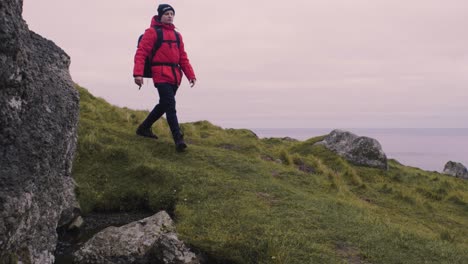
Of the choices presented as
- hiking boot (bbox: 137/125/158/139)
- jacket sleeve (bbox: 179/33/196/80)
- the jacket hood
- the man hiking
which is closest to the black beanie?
the man hiking

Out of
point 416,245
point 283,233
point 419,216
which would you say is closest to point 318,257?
point 283,233

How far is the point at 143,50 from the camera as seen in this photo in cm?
1464

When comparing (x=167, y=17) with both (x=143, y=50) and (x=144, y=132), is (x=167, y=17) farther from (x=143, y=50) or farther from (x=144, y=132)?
(x=144, y=132)

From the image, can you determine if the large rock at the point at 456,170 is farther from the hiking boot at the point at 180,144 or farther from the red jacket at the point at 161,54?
the red jacket at the point at 161,54

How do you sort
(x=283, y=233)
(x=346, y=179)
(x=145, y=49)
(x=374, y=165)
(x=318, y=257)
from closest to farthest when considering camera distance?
(x=318, y=257) < (x=283, y=233) < (x=145, y=49) < (x=346, y=179) < (x=374, y=165)

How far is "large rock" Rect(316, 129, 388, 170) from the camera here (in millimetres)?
28672

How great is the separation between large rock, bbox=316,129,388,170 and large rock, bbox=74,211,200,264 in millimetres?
21435

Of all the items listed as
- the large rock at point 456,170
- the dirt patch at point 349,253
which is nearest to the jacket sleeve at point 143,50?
the dirt patch at point 349,253

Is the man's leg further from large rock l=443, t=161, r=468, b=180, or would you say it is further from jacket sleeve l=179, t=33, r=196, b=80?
large rock l=443, t=161, r=468, b=180

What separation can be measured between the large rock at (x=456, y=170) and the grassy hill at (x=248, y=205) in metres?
22.3

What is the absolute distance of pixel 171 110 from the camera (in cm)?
1529

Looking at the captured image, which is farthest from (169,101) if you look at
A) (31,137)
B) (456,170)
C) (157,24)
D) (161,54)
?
(456,170)

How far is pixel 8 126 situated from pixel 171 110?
8.71 metres

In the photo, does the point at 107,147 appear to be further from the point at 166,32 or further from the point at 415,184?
the point at 415,184
